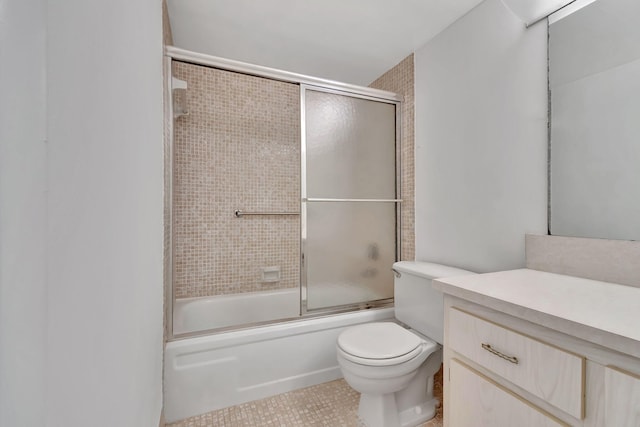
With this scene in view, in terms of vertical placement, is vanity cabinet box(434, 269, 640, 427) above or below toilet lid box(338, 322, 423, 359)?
above

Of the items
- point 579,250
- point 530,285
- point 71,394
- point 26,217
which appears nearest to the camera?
point 26,217

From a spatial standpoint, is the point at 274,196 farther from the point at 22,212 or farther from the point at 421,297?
the point at 22,212

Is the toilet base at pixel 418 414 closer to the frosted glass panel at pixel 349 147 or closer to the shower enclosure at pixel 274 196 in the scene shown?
the shower enclosure at pixel 274 196

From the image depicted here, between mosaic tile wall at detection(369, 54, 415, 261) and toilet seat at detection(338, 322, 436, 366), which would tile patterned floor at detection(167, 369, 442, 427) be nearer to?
toilet seat at detection(338, 322, 436, 366)

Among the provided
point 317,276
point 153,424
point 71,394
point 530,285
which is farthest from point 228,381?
point 530,285

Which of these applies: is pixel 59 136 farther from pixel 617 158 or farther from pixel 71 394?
pixel 617 158

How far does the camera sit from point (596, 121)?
3.86ft

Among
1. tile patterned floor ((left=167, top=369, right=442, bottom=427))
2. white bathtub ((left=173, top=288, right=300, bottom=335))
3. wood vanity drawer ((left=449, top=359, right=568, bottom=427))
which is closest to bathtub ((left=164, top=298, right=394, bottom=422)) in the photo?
tile patterned floor ((left=167, top=369, right=442, bottom=427))

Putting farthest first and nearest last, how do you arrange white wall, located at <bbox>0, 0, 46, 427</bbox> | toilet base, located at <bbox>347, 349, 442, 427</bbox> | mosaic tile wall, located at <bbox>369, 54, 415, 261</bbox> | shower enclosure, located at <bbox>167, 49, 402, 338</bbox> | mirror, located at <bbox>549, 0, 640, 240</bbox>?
1. mosaic tile wall, located at <bbox>369, 54, 415, 261</bbox>
2. shower enclosure, located at <bbox>167, 49, 402, 338</bbox>
3. toilet base, located at <bbox>347, 349, 442, 427</bbox>
4. mirror, located at <bbox>549, 0, 640, 240</bbox>
5. white wall, located at <bbox>0, 0, 46, 427</bbox>

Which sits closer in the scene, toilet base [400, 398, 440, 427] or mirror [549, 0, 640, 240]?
mirror [549, 0, 640, 240]

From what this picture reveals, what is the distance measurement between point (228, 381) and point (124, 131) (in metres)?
1.48

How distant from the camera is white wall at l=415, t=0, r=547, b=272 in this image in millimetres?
1405

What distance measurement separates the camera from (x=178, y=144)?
231 cm

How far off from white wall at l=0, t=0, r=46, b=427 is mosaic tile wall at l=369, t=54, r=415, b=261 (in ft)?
6.91
